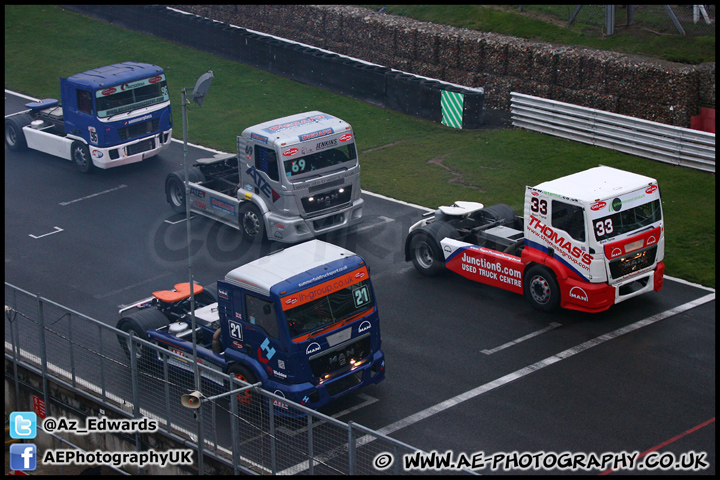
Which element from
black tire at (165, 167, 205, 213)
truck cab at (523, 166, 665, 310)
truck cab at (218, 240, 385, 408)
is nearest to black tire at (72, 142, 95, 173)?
black tire at (165, 167, 205, 213)

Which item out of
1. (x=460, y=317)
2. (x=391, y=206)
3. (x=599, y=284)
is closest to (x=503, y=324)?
(x=460, y=317)

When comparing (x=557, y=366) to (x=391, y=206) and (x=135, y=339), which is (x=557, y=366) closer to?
(x=135, y=339)

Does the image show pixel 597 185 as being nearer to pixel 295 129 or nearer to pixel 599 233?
pixel 599 233

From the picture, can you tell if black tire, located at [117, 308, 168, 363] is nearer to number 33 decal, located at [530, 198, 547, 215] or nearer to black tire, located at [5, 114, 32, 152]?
number 33 decal, located at [530, 198, 547, 215]

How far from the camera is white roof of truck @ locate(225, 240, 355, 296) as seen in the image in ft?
42.8

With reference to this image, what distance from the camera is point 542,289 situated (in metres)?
16.6

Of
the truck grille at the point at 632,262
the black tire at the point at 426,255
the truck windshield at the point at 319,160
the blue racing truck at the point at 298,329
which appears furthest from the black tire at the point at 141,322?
the truck grille at the point at 632,262

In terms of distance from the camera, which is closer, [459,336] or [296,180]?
[459,336]

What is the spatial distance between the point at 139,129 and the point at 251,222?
594 centimetres

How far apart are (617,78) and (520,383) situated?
14.0 m

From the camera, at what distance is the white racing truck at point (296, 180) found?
19125 millimetres

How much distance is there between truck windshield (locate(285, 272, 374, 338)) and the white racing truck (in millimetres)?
6069

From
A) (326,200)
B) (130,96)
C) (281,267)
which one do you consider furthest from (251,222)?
(281,267)

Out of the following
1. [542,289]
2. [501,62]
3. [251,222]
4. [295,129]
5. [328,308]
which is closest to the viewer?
[328,308]
